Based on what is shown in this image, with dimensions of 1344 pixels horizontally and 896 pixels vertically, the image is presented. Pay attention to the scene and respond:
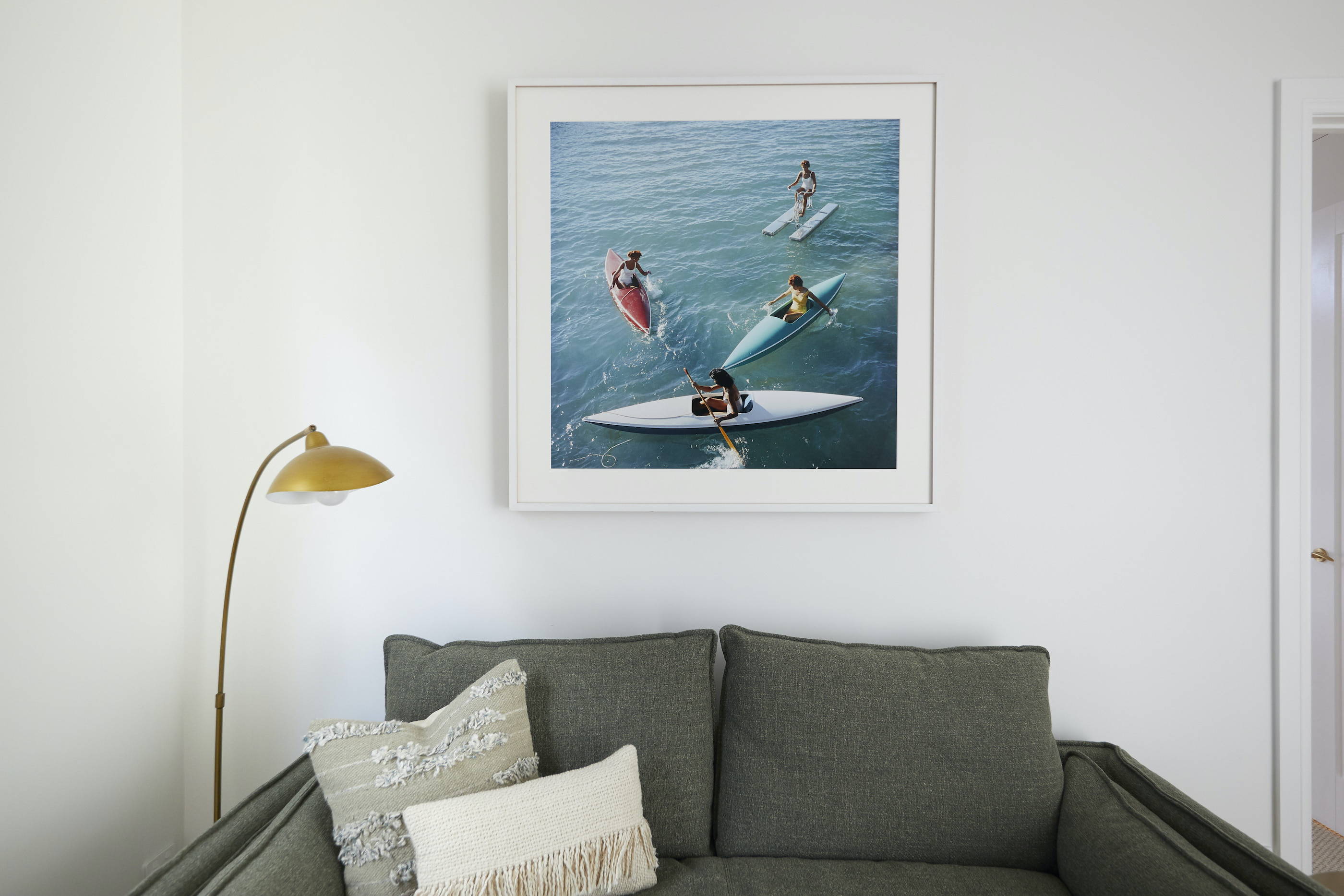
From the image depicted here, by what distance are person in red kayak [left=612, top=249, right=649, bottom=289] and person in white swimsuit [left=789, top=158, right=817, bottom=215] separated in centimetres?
43

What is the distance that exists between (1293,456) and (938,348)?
92 cm

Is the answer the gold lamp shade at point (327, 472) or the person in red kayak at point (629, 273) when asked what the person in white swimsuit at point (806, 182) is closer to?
the person in red kayak at point (629, 273)

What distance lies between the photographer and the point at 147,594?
153 centimetres

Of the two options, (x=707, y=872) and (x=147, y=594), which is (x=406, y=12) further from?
(x=707, y=872)

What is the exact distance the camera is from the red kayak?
1592 mm

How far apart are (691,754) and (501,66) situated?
171 cm

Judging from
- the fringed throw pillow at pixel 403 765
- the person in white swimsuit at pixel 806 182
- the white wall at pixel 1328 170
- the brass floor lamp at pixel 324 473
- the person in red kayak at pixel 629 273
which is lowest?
the fringed throw pillow at pixel 403 765

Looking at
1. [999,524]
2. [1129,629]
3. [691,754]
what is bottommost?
[691,754]

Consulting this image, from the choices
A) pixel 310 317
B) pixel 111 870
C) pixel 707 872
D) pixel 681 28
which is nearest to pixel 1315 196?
pixel 681 28

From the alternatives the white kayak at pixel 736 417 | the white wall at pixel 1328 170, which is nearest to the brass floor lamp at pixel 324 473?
the white kayak at pixel 736 417

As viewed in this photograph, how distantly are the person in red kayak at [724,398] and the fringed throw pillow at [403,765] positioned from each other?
77cm

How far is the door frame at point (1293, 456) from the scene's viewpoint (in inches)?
61.1

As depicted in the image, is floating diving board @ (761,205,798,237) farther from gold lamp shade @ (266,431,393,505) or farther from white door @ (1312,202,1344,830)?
white door @ (1312,202,1344,830)

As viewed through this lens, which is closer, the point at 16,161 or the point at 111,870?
A: the point at 16,161
